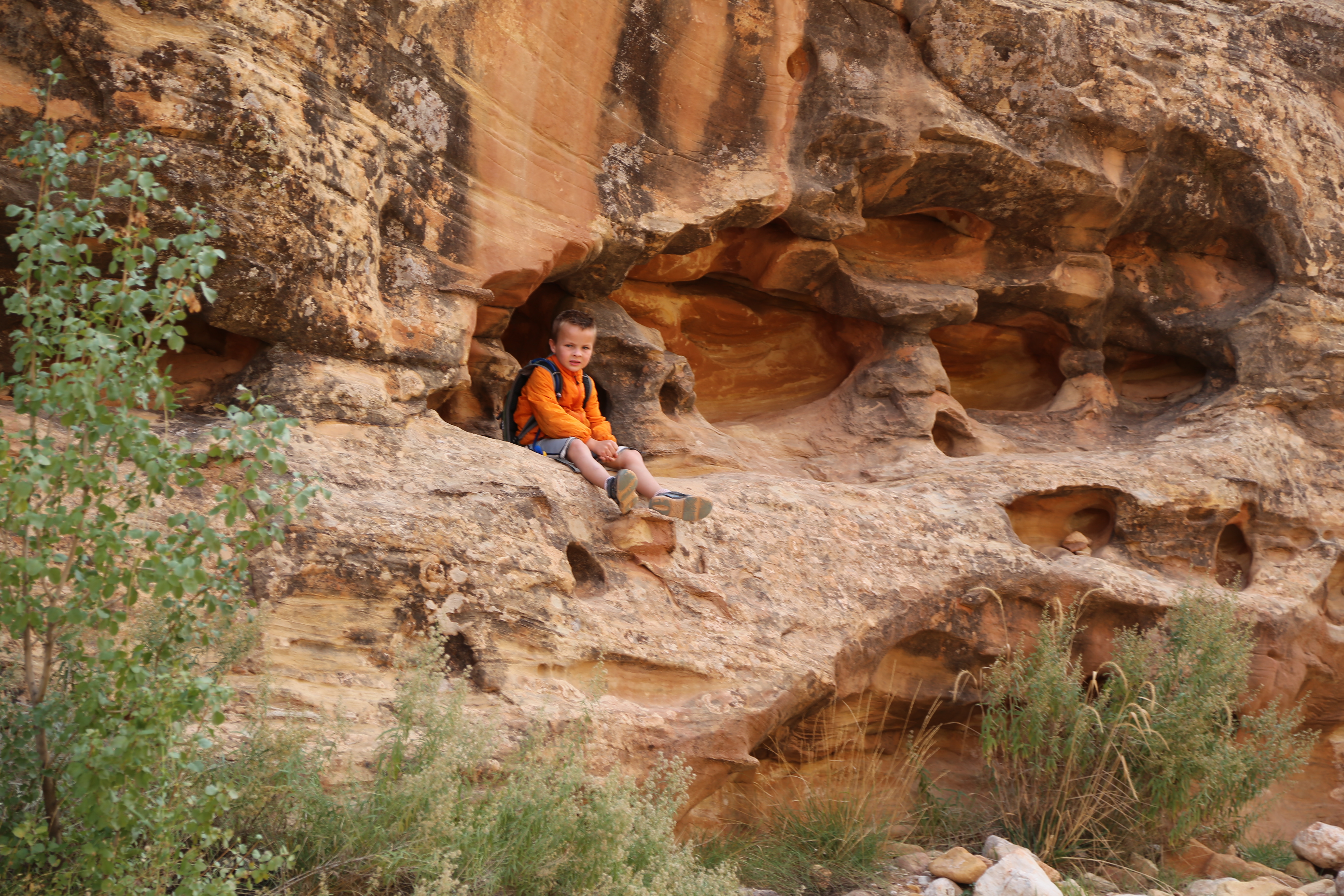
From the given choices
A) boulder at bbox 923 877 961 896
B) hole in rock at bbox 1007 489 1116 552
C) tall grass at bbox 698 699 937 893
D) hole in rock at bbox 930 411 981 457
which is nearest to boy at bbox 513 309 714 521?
tall grass at bbox 698 699 937 893

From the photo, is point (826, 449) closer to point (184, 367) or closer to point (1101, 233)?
point (1101, 233)

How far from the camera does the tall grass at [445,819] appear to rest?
8.95 feet

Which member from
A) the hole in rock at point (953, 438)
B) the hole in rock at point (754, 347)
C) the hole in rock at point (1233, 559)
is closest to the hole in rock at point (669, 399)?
the hole in rock at point (754, 347)

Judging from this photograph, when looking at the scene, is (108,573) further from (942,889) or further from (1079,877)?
(1079,877)

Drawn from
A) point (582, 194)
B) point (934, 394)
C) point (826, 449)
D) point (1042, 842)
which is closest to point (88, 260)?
point (582, 194)

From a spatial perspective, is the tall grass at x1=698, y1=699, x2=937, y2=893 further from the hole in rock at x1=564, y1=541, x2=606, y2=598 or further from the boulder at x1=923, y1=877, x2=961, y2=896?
the hole in rock at x1=564, y1=541, x2=606, y2=598

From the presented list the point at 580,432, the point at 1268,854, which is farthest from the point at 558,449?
the point at 1268,854

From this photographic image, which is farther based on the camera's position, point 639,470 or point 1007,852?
point 639,470

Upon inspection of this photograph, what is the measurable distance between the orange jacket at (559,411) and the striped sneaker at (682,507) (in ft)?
2.04

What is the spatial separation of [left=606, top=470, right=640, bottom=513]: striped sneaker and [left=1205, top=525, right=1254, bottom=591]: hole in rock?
3.93 meters

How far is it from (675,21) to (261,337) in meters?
2.91

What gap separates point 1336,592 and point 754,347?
4.15 meters

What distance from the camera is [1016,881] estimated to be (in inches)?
152

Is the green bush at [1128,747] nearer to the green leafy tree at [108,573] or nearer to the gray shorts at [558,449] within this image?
the gray shorts at [558,449]
